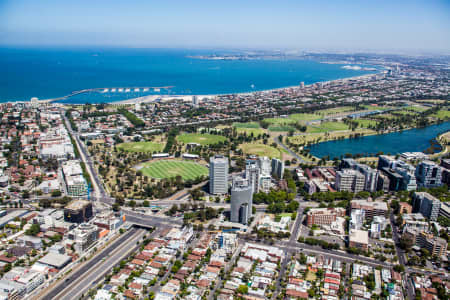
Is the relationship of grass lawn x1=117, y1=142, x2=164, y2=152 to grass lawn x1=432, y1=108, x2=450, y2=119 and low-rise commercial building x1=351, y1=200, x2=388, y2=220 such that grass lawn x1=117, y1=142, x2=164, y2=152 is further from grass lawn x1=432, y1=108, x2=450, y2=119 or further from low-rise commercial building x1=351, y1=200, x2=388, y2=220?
grass lawn x1=432, y1=108, x2=450, y2=119

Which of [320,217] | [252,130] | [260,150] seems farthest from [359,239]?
[252,130]

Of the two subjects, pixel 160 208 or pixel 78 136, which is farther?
pixel 78 136

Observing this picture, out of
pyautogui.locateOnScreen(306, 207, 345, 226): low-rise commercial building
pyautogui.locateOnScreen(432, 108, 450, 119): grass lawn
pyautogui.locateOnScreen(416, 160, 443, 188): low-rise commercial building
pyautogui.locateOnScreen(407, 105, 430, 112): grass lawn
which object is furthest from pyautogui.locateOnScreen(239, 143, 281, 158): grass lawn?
pyautogui.locateOnScreen(407, 105, 430, 112): grass lawn

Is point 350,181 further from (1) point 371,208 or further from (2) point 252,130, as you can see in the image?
(2) point 252,130

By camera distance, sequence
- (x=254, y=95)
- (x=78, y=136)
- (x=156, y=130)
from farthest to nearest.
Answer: (x=254, y=95)
(x=156, y=130)
(x=78, y=136)

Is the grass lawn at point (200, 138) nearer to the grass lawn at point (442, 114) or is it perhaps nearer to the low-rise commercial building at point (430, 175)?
the low-rise commercial building at point (430, 175)

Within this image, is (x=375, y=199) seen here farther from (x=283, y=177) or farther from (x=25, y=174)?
(x=25, y=174)

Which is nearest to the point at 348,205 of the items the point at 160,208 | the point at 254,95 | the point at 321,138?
the point at 160,208
